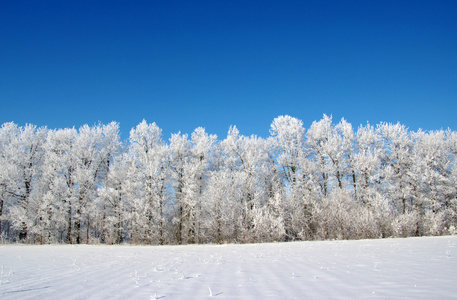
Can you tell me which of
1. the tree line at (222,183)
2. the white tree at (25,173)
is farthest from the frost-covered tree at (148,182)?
the white tree at (25,173)

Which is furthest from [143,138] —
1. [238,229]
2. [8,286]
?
[8,286]

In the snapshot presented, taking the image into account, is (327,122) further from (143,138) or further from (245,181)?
(143,138)

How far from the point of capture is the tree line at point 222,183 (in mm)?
→ 21500

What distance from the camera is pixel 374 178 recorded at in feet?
79.1

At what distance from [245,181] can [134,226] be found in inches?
410

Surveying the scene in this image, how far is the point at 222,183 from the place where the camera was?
72.8ft

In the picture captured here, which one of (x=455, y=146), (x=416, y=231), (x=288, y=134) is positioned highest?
(x=288, y=134)

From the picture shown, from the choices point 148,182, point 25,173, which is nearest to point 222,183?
point 148,182

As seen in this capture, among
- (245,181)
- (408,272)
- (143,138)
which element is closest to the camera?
(408,272)

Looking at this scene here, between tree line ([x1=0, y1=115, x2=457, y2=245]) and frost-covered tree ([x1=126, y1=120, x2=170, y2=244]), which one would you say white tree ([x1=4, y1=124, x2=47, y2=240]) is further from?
frost-covered tree ([x1=126, y1=120, x2=170, y2=244])

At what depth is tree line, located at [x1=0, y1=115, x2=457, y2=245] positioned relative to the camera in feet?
70.5

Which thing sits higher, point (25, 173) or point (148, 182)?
point (25, 173)

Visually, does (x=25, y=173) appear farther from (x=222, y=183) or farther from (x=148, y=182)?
(x=222, y=183)

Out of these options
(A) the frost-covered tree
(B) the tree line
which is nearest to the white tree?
(B) the tree line
